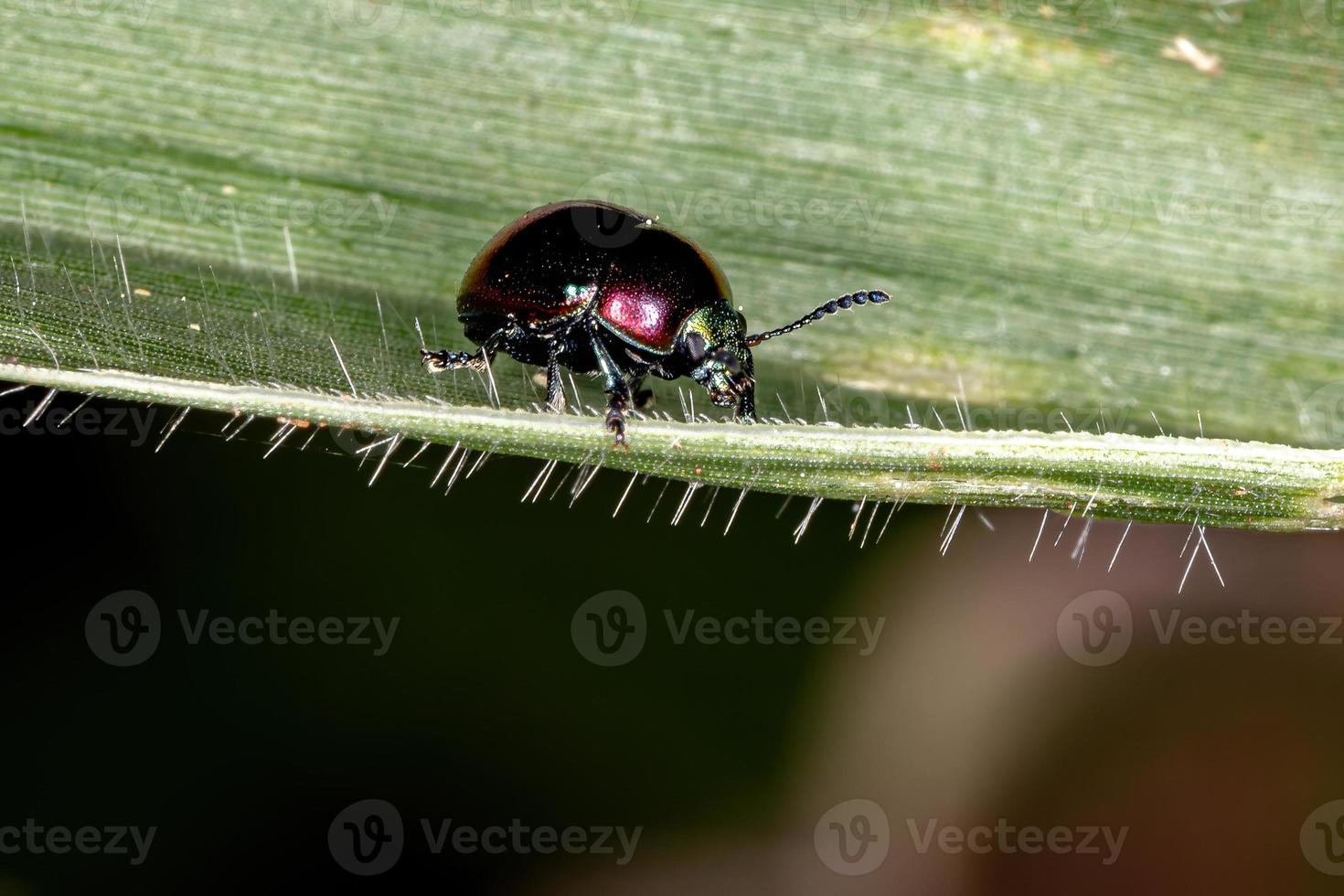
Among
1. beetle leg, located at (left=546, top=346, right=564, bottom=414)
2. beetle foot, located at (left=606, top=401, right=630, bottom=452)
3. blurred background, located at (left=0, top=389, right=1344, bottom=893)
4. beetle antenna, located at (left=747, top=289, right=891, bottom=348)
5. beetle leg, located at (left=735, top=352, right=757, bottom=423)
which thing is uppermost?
beetle foot, located at (left=606, top=401, right=630, bottom=452)

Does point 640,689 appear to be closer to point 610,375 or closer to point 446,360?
point 610,375

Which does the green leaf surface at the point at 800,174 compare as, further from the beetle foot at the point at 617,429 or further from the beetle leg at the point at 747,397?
the beetle foot at the point at 617,429

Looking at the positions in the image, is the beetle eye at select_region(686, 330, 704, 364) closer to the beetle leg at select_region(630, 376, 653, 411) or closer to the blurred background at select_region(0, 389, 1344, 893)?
the beetle leg at select_region(630, 376, 653, 411)

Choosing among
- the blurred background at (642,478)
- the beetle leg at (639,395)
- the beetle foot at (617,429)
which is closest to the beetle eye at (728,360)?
the blurred background at (642,478)

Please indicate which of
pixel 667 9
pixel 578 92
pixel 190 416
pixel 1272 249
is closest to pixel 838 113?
pixel 667 9

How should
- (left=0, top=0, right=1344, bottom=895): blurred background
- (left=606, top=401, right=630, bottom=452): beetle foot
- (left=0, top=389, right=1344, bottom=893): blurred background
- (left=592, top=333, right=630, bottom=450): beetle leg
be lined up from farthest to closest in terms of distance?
(left=0, top=389, right=1344, bottom=893): blurred background < (left=0, top=0, right=1344, bottom=895): blurred background < (left=592, top=333, right=630, bottom=450): beetle leg < (left=606, top=401, right=630, bottom=452): beetle foot

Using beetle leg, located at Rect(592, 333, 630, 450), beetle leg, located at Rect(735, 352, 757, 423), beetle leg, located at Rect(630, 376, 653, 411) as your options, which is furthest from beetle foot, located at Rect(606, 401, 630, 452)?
beetle leg, located at Rect(630, 376, 653, 411)

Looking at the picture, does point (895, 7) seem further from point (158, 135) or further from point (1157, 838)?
point (1157, 838)

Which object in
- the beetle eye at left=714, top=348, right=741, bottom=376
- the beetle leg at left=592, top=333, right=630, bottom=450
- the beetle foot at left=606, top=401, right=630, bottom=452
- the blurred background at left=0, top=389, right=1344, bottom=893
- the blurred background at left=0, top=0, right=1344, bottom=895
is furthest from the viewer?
the blurred background at left=0, top=389, right=1344, bottom=893
